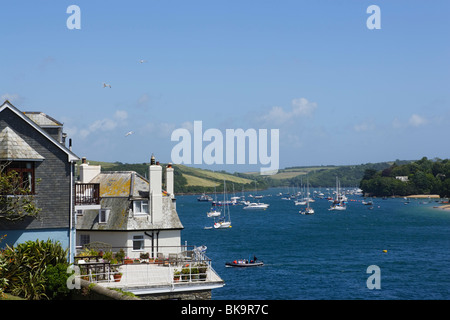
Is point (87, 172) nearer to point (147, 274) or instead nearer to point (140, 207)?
point (140, 207)

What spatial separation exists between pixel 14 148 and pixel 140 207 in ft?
45.1

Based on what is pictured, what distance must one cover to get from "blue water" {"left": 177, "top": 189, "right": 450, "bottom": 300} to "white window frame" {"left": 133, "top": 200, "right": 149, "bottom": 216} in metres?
24.4

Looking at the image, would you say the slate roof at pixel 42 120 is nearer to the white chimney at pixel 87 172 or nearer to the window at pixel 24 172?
the window at pixel 24 172

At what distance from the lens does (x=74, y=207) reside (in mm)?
35125

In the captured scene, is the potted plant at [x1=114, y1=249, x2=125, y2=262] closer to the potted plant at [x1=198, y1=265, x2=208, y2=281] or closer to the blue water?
the potted plant at [x1=198, y1=265, x2=208, y2=281]

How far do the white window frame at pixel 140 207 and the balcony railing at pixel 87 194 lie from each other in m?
6.57

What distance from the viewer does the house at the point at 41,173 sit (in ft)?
109

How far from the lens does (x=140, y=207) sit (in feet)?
148

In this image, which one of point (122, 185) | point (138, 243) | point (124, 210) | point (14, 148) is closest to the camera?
point (14, 148)

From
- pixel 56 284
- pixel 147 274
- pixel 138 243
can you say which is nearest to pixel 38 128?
pixel 56 284

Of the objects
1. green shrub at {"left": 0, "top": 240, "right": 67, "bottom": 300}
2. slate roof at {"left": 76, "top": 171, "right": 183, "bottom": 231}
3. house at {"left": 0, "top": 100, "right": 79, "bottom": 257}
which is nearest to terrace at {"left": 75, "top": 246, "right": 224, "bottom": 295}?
green shrub at {"left": 0, "top": 240, "right": 67, "bottom": 300}

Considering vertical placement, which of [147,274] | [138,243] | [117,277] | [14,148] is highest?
[14,148]

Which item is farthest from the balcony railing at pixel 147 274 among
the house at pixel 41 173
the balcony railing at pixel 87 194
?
the balcony railing at pixel 87 194
